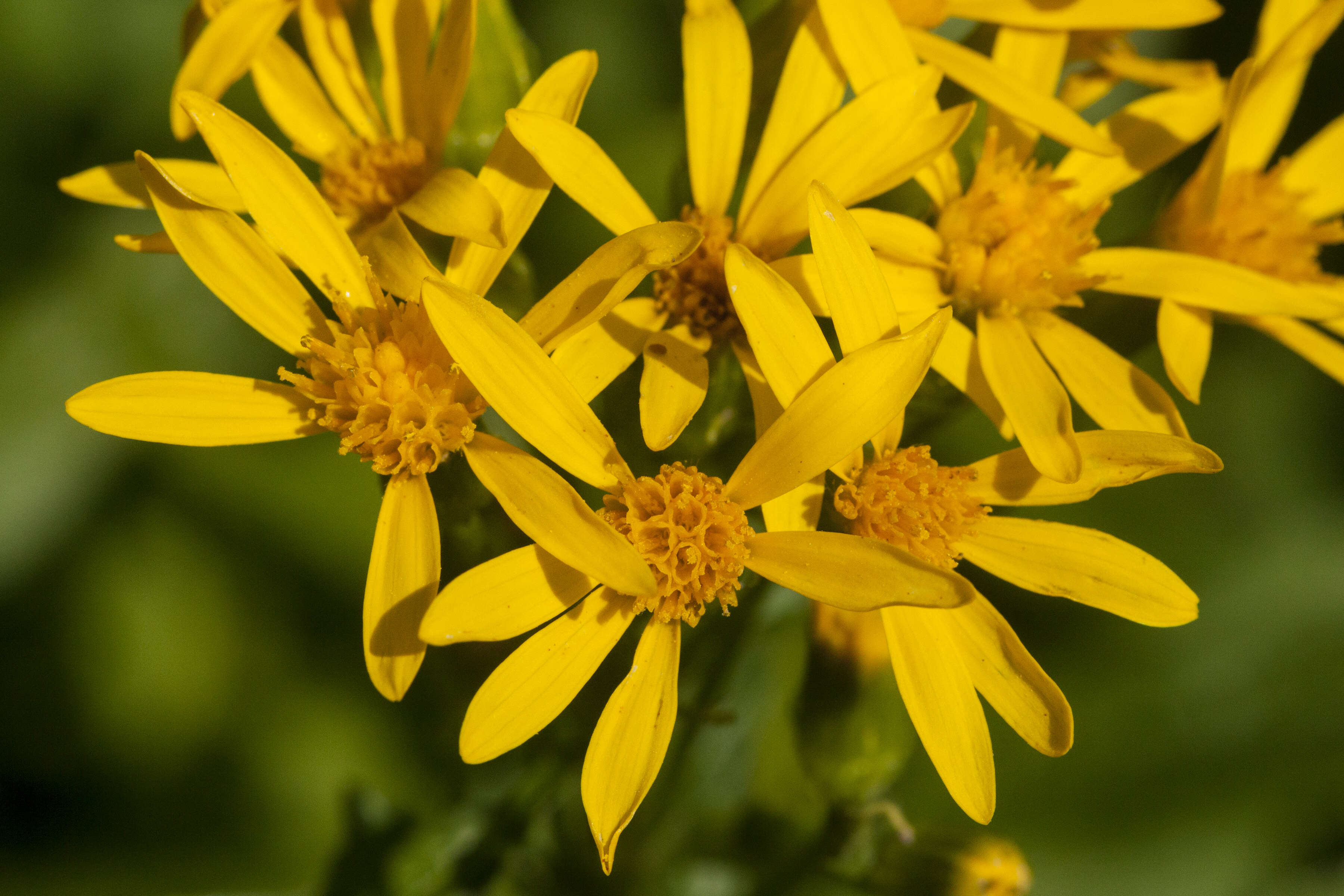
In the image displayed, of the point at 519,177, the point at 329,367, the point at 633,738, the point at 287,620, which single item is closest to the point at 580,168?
the point at 519,177

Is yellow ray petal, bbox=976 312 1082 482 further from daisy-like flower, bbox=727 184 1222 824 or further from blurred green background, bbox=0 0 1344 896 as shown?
blurred green background, bbox=0 0 1344 896

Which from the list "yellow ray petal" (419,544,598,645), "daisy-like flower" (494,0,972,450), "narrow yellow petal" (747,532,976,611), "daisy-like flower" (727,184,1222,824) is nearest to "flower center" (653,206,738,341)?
"daisy-like flower" (494,0,972,450)

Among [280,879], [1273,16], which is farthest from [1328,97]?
[280,879]

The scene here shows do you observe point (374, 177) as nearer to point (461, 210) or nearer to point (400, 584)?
point (461, 210)

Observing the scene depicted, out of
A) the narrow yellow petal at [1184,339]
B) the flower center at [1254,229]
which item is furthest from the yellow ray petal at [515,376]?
the flower center at [1254,229]

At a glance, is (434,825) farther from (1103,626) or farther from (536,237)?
(1103,626)
